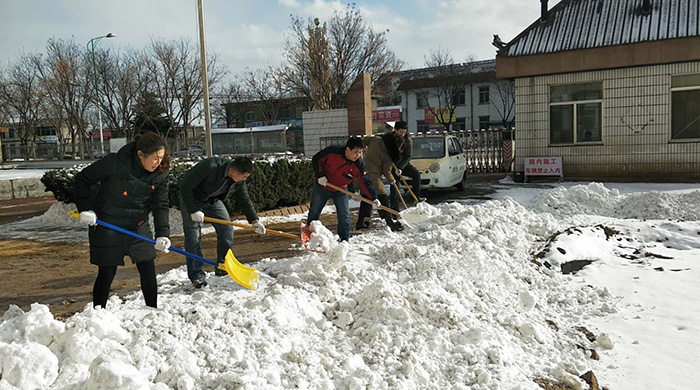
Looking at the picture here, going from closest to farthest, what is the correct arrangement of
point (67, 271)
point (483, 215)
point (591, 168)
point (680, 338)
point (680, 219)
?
point (680, 338) < point (67, 271) < point (483, 215) < point (680, 219) < point (591, 168)

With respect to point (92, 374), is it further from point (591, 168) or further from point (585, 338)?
point (591, 168)

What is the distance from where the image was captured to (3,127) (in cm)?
4753

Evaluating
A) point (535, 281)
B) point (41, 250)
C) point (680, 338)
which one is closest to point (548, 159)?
point (535, 281)

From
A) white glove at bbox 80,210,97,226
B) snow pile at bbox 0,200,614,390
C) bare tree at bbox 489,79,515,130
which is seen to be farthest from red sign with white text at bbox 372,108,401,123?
white glove at bbox 80,210,97,226

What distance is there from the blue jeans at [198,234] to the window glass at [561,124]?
40.7 feet

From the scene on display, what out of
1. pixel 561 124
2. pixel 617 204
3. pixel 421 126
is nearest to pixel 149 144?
pixel 617 204

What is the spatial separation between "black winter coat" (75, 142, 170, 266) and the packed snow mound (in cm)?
745

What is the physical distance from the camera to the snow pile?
311cm

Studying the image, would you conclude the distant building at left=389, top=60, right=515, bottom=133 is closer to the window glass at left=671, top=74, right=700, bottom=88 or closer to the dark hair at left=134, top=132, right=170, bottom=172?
the window glass at left=671, top=74, right=700, bottom=88

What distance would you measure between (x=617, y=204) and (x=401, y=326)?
7.66 metres

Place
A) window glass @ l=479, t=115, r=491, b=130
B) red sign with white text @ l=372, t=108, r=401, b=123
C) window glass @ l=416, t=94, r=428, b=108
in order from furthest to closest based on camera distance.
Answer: window glass @ l=416, t=94, r=428, b=108 < window glass @ l=479, t=115, r=491, b=130 < red sign with white text @ l=372, t=108, r=401, b=123

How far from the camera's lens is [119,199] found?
4.05m

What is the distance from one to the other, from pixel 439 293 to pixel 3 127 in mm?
53146

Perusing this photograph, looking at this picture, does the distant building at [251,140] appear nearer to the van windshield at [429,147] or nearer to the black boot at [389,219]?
the van windshield at [429,147]
